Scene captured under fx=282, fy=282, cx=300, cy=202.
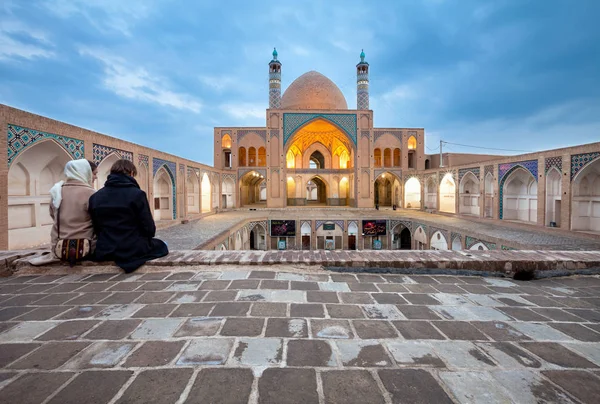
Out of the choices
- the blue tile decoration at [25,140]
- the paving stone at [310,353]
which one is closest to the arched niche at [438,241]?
the paving stone at [310,353]

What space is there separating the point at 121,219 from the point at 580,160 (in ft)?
35.3

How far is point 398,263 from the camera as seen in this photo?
2703mm

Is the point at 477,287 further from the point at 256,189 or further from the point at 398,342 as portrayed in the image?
the point at 256,189

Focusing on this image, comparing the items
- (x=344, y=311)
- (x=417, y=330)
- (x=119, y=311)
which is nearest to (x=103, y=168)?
(x=119, y=311)

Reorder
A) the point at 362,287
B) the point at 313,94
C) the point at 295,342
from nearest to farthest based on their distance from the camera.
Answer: the point at 295,342, the point at 362,287, the point at 313,94

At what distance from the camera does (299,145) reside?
21719 millimetres

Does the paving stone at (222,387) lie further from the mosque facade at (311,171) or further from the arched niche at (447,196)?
the arched niche at (447,196)

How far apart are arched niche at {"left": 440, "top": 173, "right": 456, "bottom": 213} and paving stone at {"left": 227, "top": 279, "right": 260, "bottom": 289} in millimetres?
14739

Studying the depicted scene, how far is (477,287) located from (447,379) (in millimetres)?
Result: 1426

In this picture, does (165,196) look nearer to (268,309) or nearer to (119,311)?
(119,311)

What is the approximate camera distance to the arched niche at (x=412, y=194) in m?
18.3

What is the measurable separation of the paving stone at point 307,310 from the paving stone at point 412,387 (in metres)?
0.61

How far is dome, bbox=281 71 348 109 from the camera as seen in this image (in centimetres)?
1983

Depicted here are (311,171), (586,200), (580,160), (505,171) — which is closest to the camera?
(580,160)
